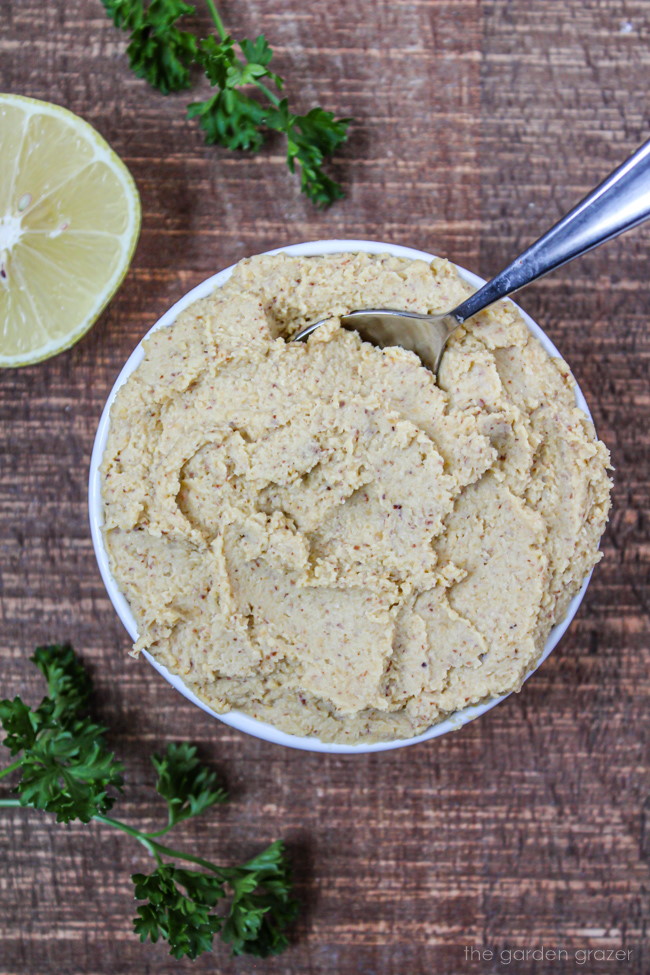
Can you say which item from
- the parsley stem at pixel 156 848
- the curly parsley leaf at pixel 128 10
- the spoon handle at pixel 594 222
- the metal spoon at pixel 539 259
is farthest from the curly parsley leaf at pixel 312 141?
the parsley stem at pixel 156 848

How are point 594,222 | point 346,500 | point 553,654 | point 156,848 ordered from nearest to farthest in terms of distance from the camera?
point 594,222, point 346,500, point 156,848, point 553,654

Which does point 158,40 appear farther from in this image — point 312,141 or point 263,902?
point 263,902

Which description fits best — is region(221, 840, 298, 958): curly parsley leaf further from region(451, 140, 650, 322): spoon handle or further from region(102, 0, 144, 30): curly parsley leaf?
region(102, 0, 144, 30): curly parsley leaf

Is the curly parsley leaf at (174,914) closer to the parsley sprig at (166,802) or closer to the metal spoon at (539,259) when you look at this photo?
the parsley sprig at (166,802)

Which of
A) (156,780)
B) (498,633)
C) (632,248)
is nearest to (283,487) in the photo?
(498,633)

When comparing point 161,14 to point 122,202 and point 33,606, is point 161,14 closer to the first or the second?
point 122,202

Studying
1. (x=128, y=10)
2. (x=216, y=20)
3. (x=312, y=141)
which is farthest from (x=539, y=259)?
(x=128, y=10)
